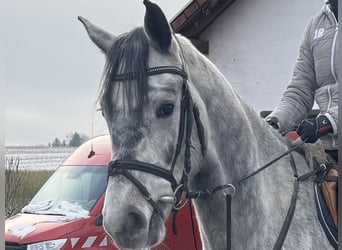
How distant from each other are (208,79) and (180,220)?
392cm

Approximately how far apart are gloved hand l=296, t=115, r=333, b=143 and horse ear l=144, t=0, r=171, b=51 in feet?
2.98

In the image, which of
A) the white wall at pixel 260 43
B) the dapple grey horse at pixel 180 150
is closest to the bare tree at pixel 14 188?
the white wall at pixel 260 43

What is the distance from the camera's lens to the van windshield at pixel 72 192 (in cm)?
645

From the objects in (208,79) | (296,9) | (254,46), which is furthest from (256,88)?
(208,79)

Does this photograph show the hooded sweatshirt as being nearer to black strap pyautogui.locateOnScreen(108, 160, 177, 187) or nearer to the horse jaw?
black strap pyautogui.locateOnScreen(108, 160, 177, 187)

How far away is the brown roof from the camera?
A: 958 cm

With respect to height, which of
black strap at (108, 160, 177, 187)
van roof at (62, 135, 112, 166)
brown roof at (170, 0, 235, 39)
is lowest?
black strap at (108, 160, 177, 187)

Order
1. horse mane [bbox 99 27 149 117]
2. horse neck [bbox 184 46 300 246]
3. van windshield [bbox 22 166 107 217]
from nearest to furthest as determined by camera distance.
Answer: horse mane [bbox 99 27 149 117] < horse neck [bbox 184 46 300 246] < van windshield [bbox 22 166 107 217]

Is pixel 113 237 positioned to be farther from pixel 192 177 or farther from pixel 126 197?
pixel 192 177

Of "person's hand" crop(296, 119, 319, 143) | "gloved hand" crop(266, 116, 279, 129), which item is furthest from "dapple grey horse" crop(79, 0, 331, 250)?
"gloved hand" crop(266, 116, 279, 129)

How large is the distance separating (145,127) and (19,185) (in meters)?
6.12

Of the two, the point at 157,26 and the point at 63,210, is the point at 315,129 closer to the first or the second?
the point at 157,26

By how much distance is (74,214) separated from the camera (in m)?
6.29

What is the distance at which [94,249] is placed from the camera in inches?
237
